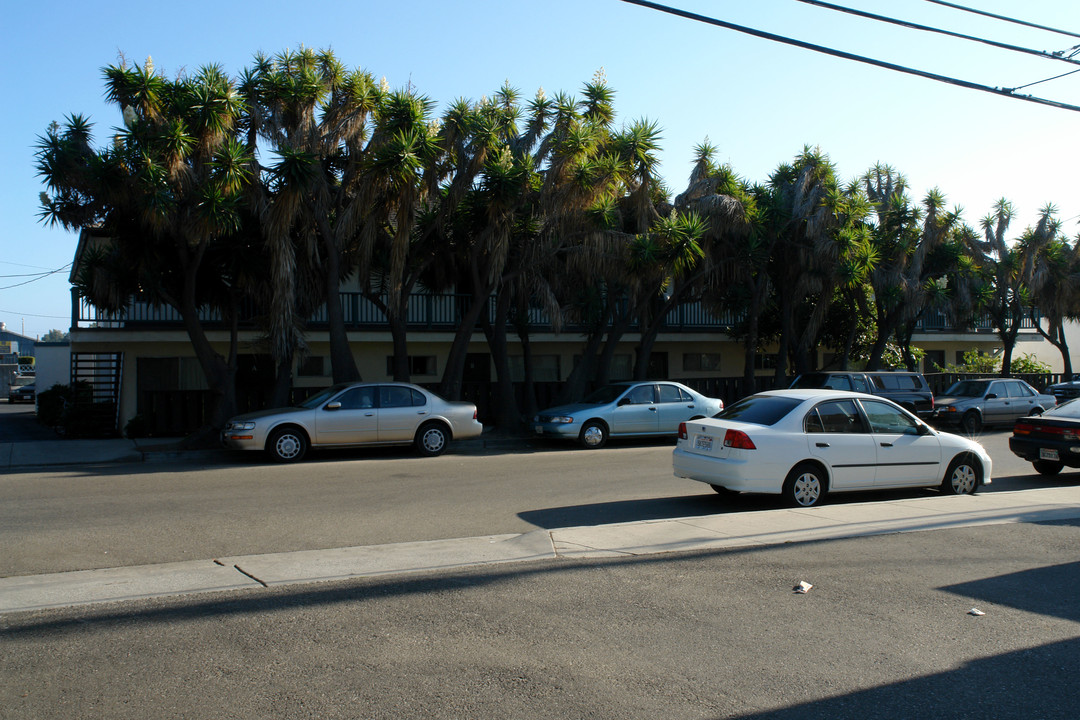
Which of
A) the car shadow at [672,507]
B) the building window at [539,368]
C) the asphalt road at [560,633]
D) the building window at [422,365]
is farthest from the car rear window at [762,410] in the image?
the building window at [539,368]

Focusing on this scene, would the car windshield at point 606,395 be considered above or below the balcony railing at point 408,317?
below

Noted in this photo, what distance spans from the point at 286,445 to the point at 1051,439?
12.9 meters

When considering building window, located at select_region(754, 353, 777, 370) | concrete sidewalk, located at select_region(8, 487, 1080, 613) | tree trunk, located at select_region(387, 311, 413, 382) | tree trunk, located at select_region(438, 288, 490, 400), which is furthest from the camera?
building window, located at select_region(754, 353, 777, 370)

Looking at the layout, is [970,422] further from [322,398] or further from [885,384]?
[322,398]

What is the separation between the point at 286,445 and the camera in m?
15.1

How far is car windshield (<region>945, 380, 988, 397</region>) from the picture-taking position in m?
22.7

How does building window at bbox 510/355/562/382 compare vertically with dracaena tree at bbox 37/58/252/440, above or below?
below

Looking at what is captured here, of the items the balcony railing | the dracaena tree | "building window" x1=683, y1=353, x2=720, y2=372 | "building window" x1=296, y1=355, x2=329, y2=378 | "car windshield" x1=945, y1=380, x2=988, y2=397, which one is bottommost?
"car windshield" x1=945, y1=380, x2=988, y2=397

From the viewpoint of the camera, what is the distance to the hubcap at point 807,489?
10.2 m

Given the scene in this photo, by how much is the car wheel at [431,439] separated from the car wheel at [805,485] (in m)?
8.07

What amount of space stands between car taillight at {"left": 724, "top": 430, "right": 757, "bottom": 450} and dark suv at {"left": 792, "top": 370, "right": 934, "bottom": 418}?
12.3 metres

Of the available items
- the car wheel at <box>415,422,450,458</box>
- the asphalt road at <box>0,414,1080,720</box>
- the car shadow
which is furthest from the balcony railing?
the asphalt road at <box>0,414,1080,720</box>

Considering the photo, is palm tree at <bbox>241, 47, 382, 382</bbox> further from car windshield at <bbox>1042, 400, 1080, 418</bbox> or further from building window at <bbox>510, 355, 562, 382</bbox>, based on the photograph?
car windshield at <bbox>1042, 400, 1080, 418</bbox>

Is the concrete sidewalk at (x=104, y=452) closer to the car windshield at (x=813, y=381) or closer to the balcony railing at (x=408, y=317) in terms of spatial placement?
the balcony railing at (x=408, y=317)
